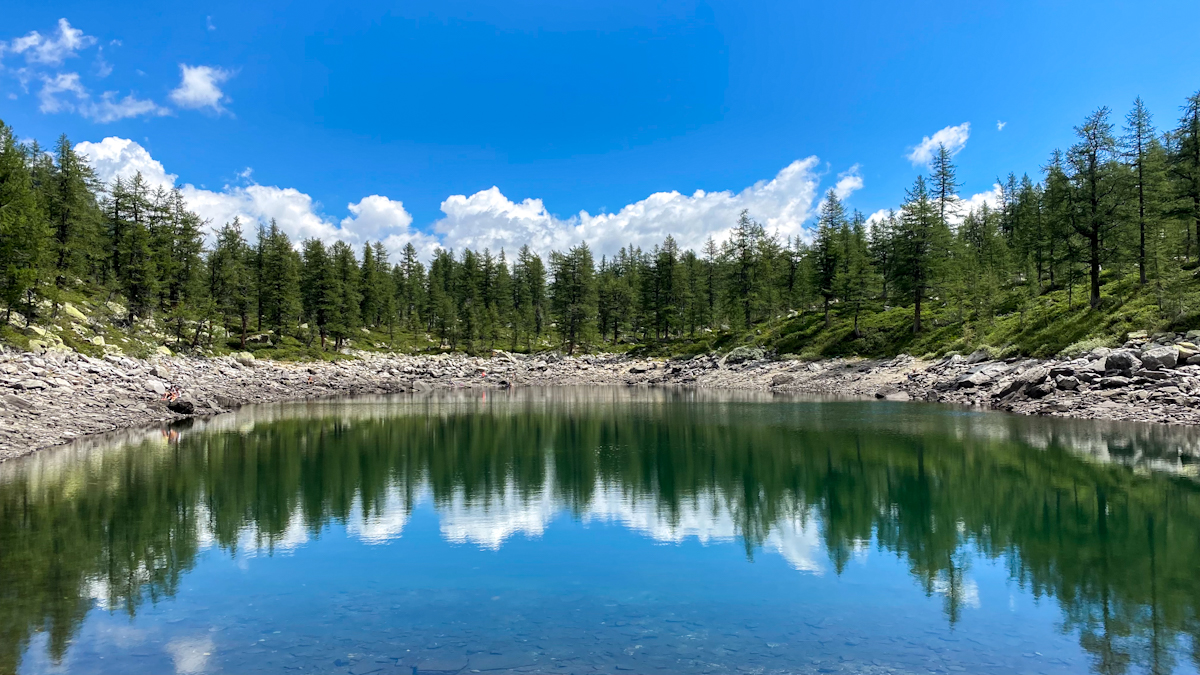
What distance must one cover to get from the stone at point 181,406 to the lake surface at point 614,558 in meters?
11.8

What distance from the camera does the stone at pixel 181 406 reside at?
139ft

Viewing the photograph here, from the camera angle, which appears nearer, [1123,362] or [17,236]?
[1123,362]

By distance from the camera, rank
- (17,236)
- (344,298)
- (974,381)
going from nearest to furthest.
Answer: (17,236)
(974,381)
(344,298)

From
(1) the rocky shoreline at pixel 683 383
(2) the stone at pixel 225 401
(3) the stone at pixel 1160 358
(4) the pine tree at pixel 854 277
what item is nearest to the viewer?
(1) the rocky shoreline at pixel 683 383

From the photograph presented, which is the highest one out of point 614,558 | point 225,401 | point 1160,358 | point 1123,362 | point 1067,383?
point 1160,358

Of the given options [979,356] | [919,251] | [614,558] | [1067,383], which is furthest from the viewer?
[919,251]

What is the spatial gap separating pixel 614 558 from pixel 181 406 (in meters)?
38.9

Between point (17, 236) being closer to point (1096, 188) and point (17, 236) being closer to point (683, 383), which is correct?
point (683, 383)

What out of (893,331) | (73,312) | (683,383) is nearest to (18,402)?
(73,312)

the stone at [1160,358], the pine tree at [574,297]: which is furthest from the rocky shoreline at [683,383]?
the pine tree at [574,297]

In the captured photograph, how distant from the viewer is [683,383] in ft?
266

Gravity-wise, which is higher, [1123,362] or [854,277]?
[854,277]

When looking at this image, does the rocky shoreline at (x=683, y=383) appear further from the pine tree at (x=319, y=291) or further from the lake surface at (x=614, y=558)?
the pine tree at (x=319, y=291)

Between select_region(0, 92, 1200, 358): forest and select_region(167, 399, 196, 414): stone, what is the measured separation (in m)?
12.9
